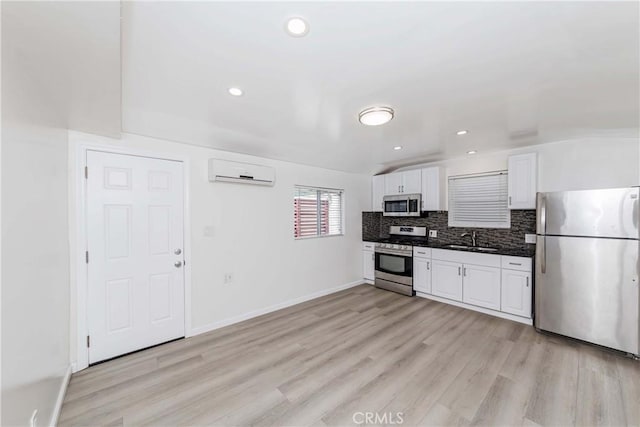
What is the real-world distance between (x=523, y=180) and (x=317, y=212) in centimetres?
311

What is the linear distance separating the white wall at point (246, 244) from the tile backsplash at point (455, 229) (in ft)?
3.46

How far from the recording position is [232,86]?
181 centimetres

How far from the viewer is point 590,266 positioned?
266cm

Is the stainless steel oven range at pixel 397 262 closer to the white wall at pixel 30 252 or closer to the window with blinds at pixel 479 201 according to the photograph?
the window with blinds at pixel 479 201

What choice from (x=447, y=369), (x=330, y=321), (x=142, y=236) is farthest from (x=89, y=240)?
(x=447, y=369)

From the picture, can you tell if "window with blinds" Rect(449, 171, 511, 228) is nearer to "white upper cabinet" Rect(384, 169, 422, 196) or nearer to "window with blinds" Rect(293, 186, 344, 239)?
"white upper cabinet" Rect(384, 169, 422, 196)

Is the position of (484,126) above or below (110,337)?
above

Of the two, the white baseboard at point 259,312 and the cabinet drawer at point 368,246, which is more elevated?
the cabinet drawer at point 368,246

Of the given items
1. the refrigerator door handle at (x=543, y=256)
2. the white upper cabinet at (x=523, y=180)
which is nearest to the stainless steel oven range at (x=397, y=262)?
the white upper cabinet at (x=523, y=180)

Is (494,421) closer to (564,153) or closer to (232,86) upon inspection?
(232,86)

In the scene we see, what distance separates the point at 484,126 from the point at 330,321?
2971 mm

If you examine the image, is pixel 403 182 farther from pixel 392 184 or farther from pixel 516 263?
pixel 516 263

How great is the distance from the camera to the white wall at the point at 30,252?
106 centimetres

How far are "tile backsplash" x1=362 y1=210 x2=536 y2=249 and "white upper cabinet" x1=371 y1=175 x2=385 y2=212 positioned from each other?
214 mm
